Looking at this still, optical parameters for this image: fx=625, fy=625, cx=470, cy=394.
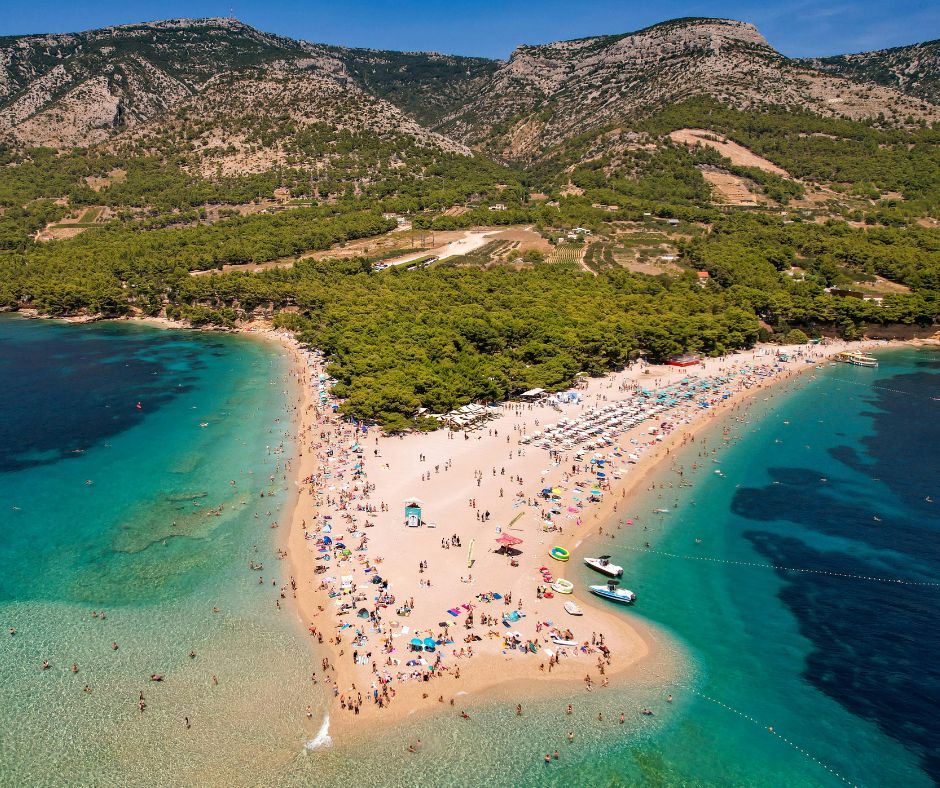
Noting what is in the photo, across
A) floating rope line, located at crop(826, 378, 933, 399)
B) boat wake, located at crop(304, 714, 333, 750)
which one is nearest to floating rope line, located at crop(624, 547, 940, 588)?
boat wake, located at crop(304, 714, 333, 750)

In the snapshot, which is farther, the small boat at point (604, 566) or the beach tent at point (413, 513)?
the beach tent at point (413, 513)

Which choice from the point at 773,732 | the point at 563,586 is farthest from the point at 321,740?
the point at 773,732

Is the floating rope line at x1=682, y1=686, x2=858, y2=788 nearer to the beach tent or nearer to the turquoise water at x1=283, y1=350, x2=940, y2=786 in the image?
the turquoise water at x1=283, y1=350, x2=940, y2=786

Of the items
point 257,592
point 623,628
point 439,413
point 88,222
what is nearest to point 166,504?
point 257,592

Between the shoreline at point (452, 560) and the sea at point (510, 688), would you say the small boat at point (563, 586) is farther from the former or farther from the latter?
the sea at point (510, 688)

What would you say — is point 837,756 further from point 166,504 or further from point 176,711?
point 166,504

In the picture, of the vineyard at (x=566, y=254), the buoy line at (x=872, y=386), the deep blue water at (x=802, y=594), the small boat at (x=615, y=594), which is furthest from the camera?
the vineyard at (x=566, y=254)

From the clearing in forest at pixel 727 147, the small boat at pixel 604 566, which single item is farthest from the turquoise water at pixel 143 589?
the clearing in forest at pixel 727 147
